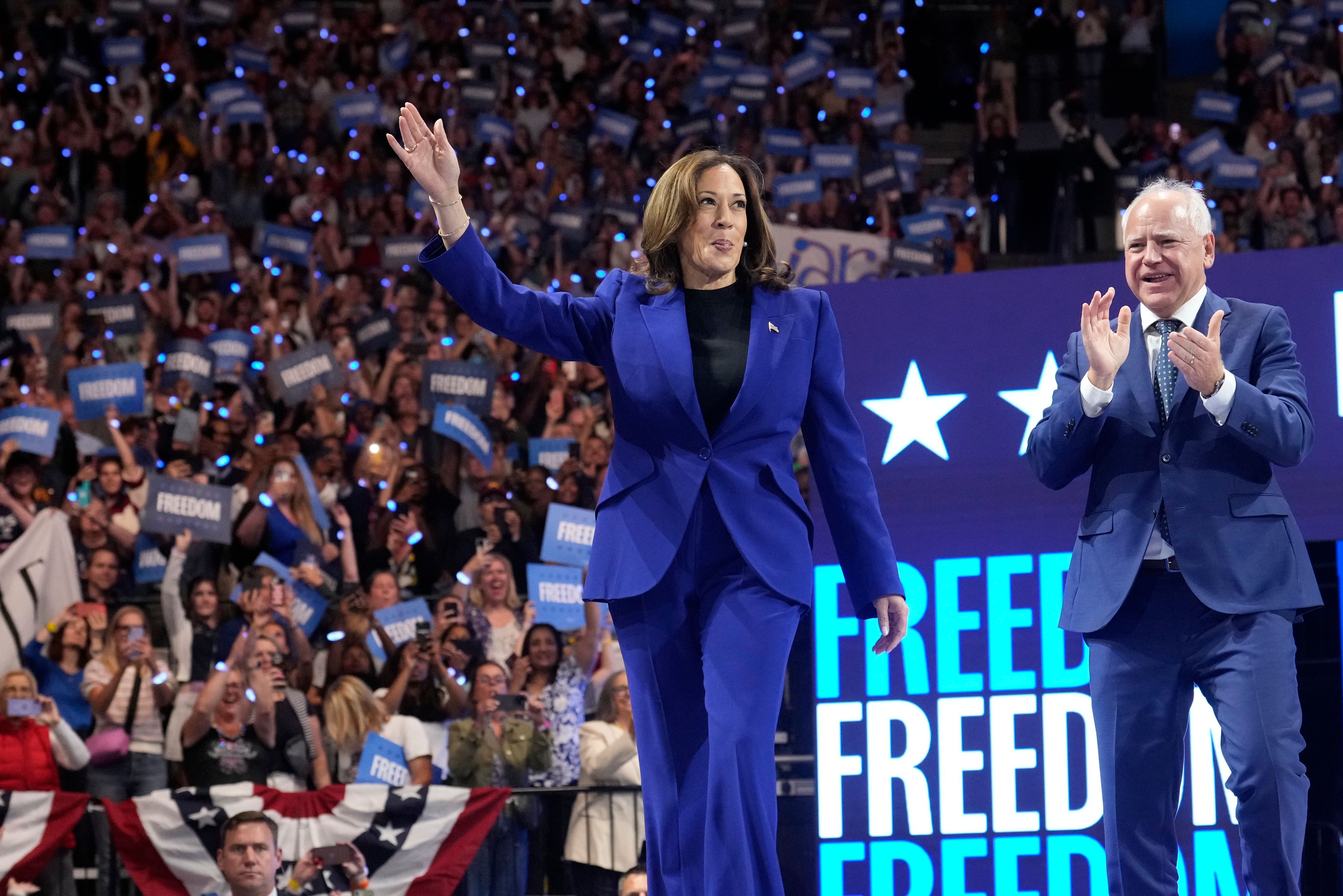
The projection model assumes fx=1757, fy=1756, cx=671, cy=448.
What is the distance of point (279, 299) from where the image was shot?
1152cm

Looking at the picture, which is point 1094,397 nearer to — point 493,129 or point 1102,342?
point 1102,342

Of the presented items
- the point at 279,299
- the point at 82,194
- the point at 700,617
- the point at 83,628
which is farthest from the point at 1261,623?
the point at 82,194

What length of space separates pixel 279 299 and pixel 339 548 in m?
3.02

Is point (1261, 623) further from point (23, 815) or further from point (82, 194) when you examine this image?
point (82, 194)

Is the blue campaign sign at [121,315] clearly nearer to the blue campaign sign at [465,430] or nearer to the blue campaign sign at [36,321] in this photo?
the blue campaign sign at [36,321]

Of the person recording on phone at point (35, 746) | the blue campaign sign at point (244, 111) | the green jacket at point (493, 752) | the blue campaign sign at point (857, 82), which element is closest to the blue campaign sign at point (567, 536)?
the green jacket at point (493, 752)

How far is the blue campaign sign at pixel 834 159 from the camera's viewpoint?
1192cm

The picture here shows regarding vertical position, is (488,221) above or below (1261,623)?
above

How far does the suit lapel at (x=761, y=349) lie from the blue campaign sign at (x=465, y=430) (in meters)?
5.91

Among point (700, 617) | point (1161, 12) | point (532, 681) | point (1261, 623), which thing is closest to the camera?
point (700, 617)

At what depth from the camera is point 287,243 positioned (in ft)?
39.3

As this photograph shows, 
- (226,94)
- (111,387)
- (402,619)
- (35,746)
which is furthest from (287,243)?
(35,746)

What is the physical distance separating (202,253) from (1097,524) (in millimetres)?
8721

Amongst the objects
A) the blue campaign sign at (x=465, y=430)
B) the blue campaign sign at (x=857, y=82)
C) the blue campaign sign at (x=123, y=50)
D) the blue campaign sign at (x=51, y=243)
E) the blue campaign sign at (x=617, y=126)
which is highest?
the blue campaign sign at (x=123, y=50)
